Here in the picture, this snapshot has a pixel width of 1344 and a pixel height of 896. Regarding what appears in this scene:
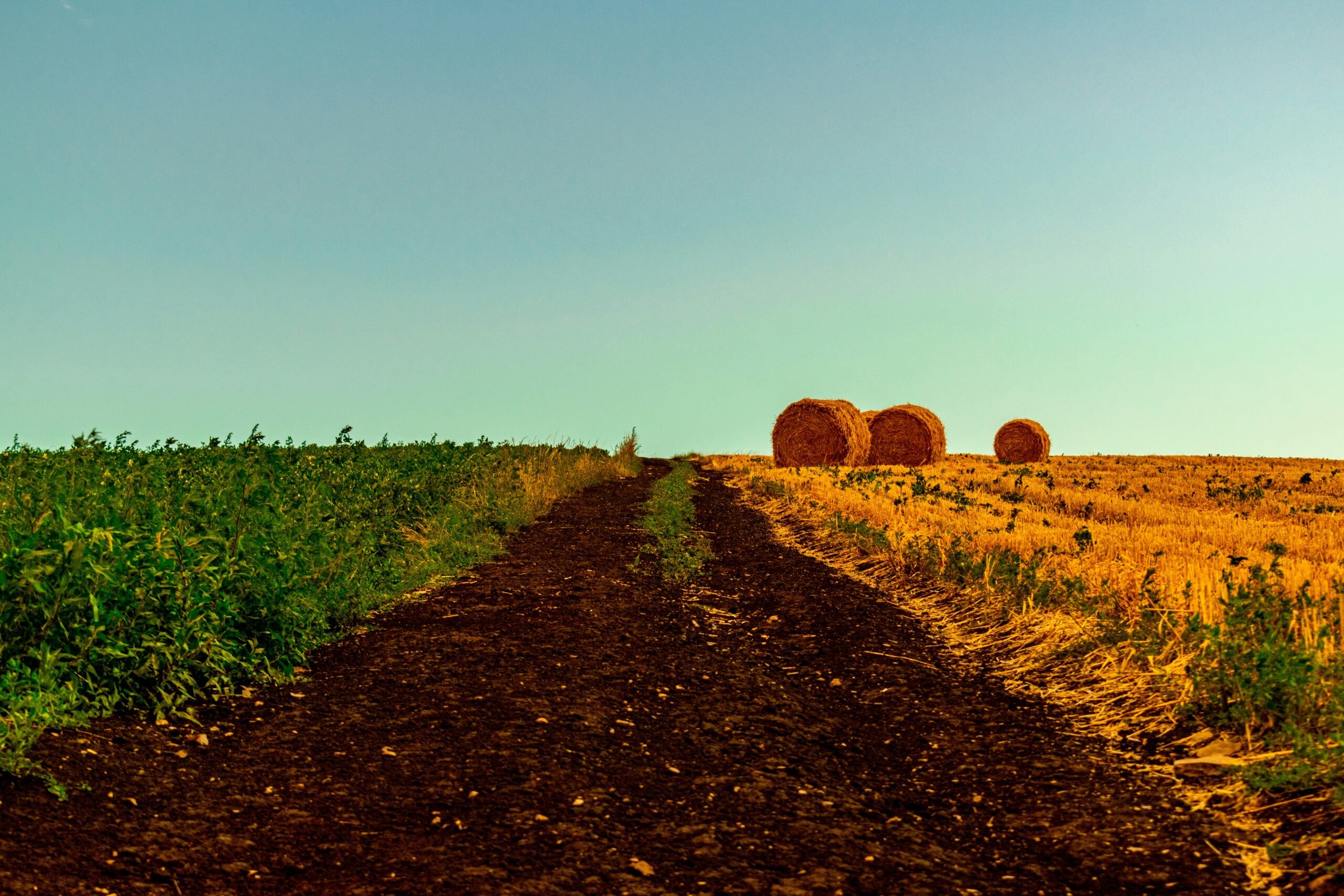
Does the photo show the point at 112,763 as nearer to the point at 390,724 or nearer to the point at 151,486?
the point at 390,724

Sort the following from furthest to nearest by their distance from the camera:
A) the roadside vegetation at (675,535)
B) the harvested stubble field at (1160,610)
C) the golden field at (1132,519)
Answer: the roadside vegetation at (675,535) → the golden field at (1132,519) → the harvested stubble field at (1160,610)

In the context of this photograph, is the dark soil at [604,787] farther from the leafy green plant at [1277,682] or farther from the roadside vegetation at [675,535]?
the roadside vegetation at [675,535]

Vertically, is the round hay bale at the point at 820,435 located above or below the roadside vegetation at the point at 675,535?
above

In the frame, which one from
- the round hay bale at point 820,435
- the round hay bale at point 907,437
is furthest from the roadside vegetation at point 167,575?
the round hay bale at point 907,437

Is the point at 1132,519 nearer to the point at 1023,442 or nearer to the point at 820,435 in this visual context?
the point at 820,435

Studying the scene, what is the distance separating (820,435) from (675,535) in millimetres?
→ 17700

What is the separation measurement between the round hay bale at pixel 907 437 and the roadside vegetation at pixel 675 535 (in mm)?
12988

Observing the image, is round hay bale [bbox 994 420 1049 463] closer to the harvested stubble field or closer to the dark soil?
the harvested stubble field

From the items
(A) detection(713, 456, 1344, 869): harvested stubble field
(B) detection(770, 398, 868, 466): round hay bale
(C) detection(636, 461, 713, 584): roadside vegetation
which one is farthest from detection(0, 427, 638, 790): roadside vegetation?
(B) detection(770, 398, 868, 466): round hay bale

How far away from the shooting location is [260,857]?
4527 mm

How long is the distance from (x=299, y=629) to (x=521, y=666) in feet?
5.91

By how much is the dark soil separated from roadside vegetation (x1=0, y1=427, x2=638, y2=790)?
354mm

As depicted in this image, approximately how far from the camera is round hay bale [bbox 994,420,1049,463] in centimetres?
3772

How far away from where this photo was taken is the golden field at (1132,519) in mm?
8148
